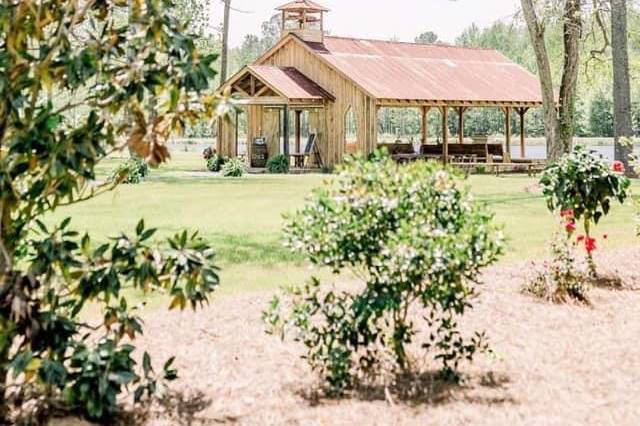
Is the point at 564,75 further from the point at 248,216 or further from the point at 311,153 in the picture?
the point at 311,153

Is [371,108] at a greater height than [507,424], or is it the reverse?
[371,108]

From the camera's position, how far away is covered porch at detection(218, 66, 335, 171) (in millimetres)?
31062

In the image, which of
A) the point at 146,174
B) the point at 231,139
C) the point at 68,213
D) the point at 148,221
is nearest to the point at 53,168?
the point at 148,221

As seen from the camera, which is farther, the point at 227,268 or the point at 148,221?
the point at 148,221

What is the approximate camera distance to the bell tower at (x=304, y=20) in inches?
1300

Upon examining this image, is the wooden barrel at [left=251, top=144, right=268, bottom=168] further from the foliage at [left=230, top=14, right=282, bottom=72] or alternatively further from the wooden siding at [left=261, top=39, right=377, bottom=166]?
the foliage at [left=230, top=14, right=282, bottom=72]

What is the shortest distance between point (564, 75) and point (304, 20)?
12.9m

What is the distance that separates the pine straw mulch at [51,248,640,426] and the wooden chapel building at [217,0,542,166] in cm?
2201

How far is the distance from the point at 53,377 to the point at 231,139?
2984cm

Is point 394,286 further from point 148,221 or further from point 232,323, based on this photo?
point 148,221

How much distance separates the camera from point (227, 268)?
10.6 m

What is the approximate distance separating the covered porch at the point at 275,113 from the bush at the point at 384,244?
24472 mm

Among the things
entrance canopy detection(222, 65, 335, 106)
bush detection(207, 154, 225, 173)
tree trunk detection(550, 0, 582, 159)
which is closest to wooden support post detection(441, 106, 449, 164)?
entrance canopy detection(222, 65, 335, 106)

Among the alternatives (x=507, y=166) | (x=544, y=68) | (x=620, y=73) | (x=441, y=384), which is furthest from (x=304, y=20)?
(x=441, y=384)
